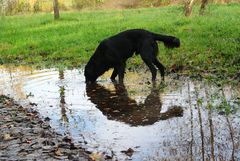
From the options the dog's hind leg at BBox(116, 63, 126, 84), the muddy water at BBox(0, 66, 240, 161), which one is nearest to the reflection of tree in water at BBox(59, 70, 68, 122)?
the muddy water at BBox(0, 66, 240, 161)

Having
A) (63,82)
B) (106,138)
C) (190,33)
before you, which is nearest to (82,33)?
(190,33)

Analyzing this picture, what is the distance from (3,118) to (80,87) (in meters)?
3.08

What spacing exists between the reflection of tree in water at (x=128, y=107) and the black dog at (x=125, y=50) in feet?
2.92

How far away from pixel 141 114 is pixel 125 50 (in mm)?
3452

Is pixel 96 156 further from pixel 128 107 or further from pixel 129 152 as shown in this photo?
pixel 128 107

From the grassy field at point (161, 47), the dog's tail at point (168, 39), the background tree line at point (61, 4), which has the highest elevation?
the dog's tail at point (168, 39)

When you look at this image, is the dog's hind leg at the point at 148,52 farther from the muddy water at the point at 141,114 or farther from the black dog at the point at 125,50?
the muddy water at the point at 141,114

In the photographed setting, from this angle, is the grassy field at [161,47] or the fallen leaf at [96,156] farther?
the grassy field at [161,47]

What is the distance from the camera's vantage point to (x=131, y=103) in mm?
8094

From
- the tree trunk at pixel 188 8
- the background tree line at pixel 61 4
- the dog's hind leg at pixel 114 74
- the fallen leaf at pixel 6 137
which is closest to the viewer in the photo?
the fallen leaf at pixel 6 137

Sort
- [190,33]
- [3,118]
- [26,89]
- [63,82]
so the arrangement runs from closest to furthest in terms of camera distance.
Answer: [3,118]
[26,89]
[63,82]
[190,33]

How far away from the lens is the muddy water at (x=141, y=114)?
17.6 ft

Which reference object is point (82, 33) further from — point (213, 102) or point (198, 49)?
point (213, 102)

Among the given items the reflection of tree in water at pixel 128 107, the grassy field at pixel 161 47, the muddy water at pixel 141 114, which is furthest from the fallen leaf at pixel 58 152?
the grassy field at pixel 161 47
